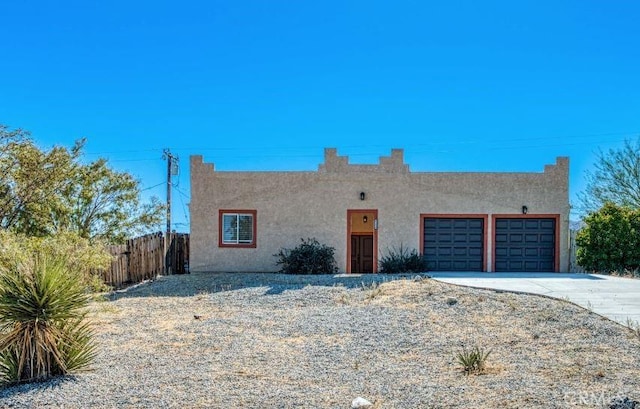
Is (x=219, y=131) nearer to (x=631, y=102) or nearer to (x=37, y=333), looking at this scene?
(x=631, y=102)

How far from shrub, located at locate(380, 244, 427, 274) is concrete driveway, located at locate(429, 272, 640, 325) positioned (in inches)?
73.2

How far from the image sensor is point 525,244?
18.5m

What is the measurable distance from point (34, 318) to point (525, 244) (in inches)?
628

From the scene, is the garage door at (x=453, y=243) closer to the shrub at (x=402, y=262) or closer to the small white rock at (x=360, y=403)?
the shrub at (x=402, y=262)

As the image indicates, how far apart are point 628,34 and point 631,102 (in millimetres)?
4872

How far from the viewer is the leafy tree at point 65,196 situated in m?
13.2

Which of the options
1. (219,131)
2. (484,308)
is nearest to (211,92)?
(219,131)

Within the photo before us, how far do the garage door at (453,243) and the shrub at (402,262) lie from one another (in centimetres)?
58

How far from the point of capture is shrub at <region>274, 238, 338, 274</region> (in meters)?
17.7

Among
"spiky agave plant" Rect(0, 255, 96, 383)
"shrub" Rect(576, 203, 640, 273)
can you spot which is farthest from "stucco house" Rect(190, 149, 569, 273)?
"spiky agave plant" Rect(0, 255, 96, 383)

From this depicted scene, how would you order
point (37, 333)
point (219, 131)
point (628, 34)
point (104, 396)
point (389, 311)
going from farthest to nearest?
1. point (219, 131)
2. point (628, 34)
3. point (389, 311)
4. point (37, 333)
5. point (104, 396)

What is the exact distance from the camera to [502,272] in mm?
18031

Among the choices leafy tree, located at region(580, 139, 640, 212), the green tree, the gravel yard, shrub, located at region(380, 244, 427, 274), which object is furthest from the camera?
leafy tree, located at region(580, 139, 640, 212)

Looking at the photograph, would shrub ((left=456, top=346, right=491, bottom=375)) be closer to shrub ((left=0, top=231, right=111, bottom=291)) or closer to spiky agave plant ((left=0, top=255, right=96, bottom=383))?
spiky agave plant ((left=0, top=255, right=96, bottom=383))
